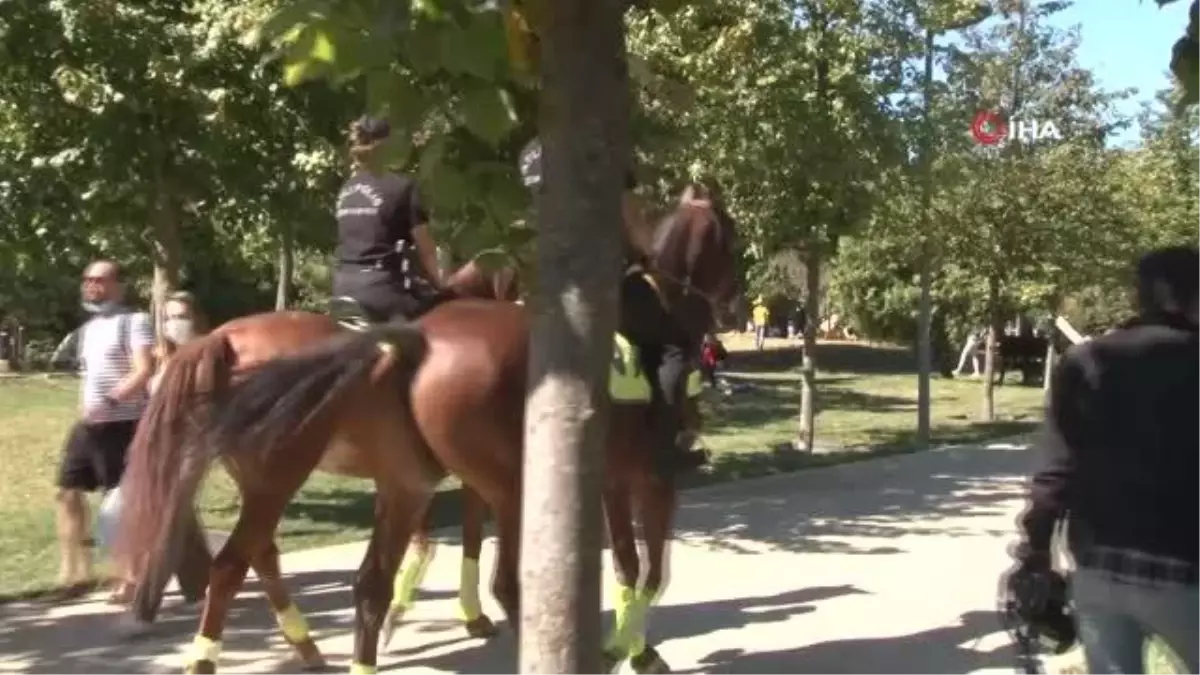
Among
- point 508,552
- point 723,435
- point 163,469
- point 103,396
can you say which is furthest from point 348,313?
point 723,435

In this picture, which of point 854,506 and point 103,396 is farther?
point 854,506

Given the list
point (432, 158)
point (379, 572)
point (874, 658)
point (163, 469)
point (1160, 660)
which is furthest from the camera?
point (874, 658)

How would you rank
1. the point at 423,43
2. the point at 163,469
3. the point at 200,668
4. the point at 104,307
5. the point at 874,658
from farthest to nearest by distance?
the point at 104,307 < the point at 874,658 < the point at 200,668 < the point at 163,469 < the point at 423,43

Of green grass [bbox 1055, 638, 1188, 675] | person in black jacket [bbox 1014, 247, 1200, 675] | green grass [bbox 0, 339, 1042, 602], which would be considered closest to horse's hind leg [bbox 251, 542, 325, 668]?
green grass [bbox 0, 339, 1042, 602]

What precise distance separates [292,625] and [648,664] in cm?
152

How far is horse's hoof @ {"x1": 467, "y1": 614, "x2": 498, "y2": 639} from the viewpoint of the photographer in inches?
290

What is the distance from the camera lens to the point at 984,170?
19.0 m

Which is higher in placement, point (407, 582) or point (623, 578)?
point (623, 578)

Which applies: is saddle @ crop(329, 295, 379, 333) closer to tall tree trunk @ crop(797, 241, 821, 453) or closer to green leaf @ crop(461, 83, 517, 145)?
green leaf @ crop(461, 83, 517, 145)

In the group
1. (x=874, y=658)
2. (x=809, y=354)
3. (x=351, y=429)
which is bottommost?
(x=874, y=658)

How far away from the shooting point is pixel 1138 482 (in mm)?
3828

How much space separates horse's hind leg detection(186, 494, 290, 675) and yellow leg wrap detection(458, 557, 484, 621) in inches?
58.8

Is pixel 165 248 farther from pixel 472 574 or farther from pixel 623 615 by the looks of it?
pixel 623 615

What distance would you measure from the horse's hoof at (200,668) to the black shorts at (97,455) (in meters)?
2.33
